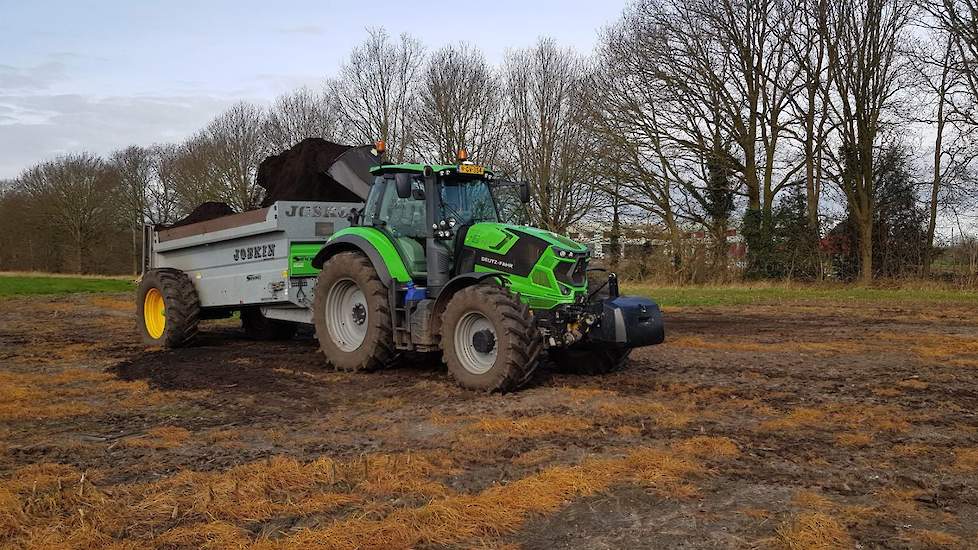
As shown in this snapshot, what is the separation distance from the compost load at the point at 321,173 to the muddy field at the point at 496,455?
99.3 inches

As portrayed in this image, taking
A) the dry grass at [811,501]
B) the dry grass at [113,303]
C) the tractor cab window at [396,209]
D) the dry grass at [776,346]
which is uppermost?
the tractor cab window at [396,209]

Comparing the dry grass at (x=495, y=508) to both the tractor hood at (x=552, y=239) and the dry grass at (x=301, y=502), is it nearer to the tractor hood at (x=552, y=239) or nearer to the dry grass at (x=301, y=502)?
the dry grass at (x=301, y=502)

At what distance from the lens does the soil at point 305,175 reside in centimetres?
1084

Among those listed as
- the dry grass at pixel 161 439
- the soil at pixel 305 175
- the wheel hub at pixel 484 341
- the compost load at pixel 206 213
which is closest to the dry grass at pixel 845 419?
the wheel hub at pixel 484 341

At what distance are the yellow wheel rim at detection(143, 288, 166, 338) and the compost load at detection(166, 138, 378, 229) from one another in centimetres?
221

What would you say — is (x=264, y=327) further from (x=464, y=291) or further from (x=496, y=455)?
(x=496, y=455)

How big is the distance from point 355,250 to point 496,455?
14.2 feet

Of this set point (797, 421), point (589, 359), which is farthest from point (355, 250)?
point (797, 421)

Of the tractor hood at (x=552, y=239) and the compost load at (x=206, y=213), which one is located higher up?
the compost load at (x=206, y=213)

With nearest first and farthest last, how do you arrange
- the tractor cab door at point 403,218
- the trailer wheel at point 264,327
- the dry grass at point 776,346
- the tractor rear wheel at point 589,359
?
the tractor rear wheel at point 589,359
the tractor cab door at point 403,218
the dry grass at point 776,346
the trailer wheel at point 264,327

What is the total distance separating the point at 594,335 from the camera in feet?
24.7

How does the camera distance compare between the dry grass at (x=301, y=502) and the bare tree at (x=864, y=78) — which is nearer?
the dry grass at (x=301, y=502)

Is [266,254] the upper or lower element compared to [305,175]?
lower

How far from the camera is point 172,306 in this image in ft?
36.3
